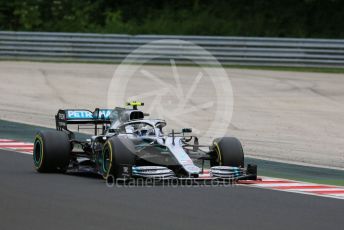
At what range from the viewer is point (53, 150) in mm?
14586

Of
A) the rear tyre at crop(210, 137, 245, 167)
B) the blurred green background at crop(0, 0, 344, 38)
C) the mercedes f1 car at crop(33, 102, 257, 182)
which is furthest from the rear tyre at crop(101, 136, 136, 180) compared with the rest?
the blurred green background at crop(0, 0, 344, 38)

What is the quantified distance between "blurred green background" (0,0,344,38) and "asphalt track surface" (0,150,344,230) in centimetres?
2724

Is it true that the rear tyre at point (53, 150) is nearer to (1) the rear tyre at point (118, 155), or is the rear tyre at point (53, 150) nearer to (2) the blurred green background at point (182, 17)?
(1) the rear tyre at point (118, 155)

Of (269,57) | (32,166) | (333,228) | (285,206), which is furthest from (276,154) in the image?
(269,57)

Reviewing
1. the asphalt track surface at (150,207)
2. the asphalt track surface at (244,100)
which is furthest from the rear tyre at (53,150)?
the asphalt track surface at (244,100)

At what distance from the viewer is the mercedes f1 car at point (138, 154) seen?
1338 cm

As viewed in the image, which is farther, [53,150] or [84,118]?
[84,118]

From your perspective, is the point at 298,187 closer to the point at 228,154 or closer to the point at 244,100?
the point at 228,154

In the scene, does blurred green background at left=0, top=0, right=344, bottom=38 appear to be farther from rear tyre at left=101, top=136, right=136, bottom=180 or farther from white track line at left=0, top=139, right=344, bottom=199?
rear tyre at left=101, top=136, right=136, bottom=180

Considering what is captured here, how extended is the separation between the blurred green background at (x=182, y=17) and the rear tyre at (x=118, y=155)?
88.8ft

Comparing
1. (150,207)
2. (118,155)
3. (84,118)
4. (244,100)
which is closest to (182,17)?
(244,100)

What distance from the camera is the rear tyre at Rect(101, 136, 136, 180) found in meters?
13.3

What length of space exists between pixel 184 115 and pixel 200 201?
12339 mm

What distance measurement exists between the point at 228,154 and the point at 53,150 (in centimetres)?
253
